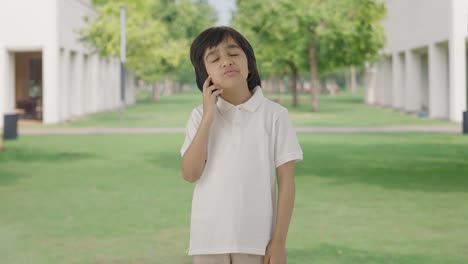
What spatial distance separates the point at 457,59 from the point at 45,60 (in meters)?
16.9

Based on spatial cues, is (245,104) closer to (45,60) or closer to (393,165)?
(393,165)

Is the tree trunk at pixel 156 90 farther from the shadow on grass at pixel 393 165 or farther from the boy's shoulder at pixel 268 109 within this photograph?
the boy's shoulder at pixel 268 109

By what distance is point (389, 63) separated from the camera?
55.2 meters

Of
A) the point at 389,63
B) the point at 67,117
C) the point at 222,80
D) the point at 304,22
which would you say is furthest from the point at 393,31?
the point at 222,80

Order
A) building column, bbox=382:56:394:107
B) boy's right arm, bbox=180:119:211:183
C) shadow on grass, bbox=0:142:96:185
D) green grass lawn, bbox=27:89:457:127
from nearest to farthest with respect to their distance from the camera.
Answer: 1. boy's right arm, bbox=180:119:211:183
2. shadow on grass, bbox=0:142:96:185
3. green grass lawn, bbox=27:89:457:127
4. building column, bbox=382:56:394:107

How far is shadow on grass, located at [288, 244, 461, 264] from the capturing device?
24.6 ft

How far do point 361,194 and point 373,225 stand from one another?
265cm

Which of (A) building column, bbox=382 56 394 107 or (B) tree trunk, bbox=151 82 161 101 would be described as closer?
(A) building column, bbox=382 56 394 107

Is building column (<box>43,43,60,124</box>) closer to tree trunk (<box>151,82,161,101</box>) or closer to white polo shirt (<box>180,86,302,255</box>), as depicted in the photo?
white polo shirt (<box>180,86,302,255</box>)

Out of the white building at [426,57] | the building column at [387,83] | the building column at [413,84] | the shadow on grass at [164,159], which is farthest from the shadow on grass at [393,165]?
the building column at [387,83]

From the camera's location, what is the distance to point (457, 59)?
33.1 metres

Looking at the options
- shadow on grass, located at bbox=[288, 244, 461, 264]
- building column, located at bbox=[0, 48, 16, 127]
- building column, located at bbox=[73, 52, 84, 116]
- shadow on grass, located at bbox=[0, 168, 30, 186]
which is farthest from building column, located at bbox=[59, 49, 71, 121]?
shadow on grass, located at bbox=[288, 244, 461, 264]

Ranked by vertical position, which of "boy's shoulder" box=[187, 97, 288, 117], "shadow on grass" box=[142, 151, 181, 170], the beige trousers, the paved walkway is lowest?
"shadow on grass" box=[142, 151, 181, 170]

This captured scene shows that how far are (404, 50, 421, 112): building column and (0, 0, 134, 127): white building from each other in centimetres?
1718
